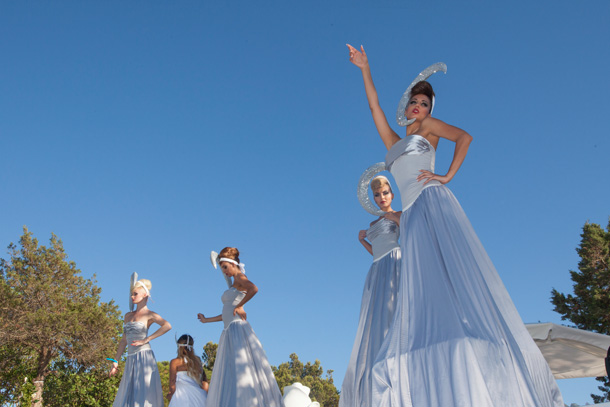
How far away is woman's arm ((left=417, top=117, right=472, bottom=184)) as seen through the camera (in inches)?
134

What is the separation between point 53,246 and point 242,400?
19.7 meters

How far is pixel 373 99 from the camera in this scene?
3.94 m

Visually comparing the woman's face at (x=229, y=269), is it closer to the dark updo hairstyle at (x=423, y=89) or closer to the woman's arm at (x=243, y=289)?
the woman's arm at (x=243, y=289)

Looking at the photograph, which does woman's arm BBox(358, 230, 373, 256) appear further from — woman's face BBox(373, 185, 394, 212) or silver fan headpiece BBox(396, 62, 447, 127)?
silver fan headpiece BBox(396, 62, 447, 127)

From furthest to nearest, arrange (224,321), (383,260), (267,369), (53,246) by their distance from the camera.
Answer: (53,246) → (224,321) → (267,369) → (383,260)

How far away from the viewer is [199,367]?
303 inches

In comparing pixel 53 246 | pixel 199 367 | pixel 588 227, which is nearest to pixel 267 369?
pixel 199 367

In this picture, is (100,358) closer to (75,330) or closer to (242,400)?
(75,330)

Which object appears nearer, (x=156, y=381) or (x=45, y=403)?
(x=156, y=381)

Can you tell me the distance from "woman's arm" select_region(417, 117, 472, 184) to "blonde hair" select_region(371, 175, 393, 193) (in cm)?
173

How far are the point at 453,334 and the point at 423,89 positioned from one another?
2.08 meters

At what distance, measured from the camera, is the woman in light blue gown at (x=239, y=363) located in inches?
244

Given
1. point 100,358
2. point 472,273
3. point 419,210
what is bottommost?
point 472,273

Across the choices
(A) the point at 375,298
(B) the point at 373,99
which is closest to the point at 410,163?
(B) the point at 373,99
